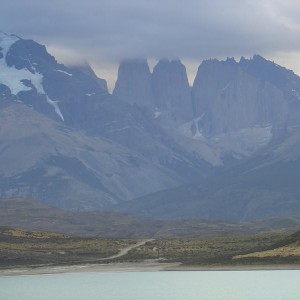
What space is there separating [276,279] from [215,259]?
40.3m

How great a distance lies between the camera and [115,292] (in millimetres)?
136625

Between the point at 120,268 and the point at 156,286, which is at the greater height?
the point at 120,268

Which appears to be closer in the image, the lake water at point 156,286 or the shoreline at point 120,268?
the lake water at point 156,286

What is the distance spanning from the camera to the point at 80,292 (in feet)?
455

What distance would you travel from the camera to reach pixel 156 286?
143750mm

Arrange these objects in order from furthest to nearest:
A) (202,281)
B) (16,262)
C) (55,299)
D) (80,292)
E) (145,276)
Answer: (16,262) < (145,276) < (202,281) < (80,292) < (55,299)

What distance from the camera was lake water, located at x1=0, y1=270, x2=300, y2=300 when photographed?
422 feet

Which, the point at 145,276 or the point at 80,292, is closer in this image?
the point at 80,292

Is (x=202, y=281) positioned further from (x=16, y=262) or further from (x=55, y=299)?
(x=16, y=262)

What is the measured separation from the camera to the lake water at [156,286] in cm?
12862

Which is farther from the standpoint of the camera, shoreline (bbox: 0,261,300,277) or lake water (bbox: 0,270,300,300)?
shoreline (bbox: 0,261,300,277)

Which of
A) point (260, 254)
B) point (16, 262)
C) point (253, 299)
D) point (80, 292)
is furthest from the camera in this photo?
point (16, 262)

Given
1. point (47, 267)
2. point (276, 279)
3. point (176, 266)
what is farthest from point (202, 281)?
point (47, 267)

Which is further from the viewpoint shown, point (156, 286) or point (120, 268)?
point (120, 268)
